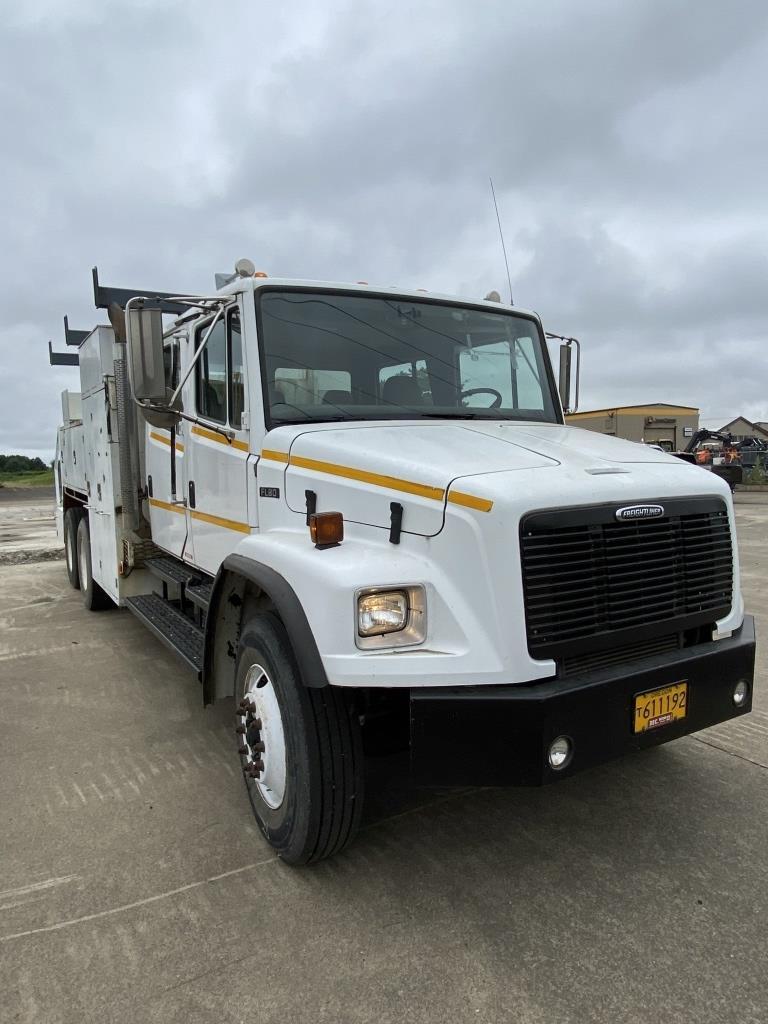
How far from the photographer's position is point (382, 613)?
239cm

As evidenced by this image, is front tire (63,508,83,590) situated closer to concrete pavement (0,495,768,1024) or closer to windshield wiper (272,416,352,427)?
concrete pavement (0,495,768,1024)

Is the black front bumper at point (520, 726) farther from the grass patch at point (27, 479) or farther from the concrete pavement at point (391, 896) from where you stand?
the grass patch at point (27, 479)

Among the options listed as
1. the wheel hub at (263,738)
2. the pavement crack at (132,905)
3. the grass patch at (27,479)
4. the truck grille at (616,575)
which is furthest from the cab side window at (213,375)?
the grass patch at (27,479)

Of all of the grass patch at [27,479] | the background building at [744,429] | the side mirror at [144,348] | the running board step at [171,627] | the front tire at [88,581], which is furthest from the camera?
the grass patch at [27,479]

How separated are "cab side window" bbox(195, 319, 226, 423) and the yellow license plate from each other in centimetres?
240

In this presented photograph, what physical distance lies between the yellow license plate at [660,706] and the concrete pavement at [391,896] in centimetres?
62

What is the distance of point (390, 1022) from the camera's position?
2023mm

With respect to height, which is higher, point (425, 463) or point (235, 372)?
point (235, 372)

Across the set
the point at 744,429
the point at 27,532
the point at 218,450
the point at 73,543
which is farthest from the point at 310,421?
the point at 744,429

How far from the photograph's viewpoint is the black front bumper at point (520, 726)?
2.30m

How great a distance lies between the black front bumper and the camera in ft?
7.56

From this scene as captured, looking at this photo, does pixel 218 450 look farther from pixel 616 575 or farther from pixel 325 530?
pixel 616 575

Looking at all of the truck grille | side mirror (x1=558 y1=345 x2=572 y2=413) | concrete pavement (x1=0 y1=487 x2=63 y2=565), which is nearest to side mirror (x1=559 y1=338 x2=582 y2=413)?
side mirror (x1=558 y1=345 x2=572 y2=413)

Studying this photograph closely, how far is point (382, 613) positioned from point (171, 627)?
2.53 metres
